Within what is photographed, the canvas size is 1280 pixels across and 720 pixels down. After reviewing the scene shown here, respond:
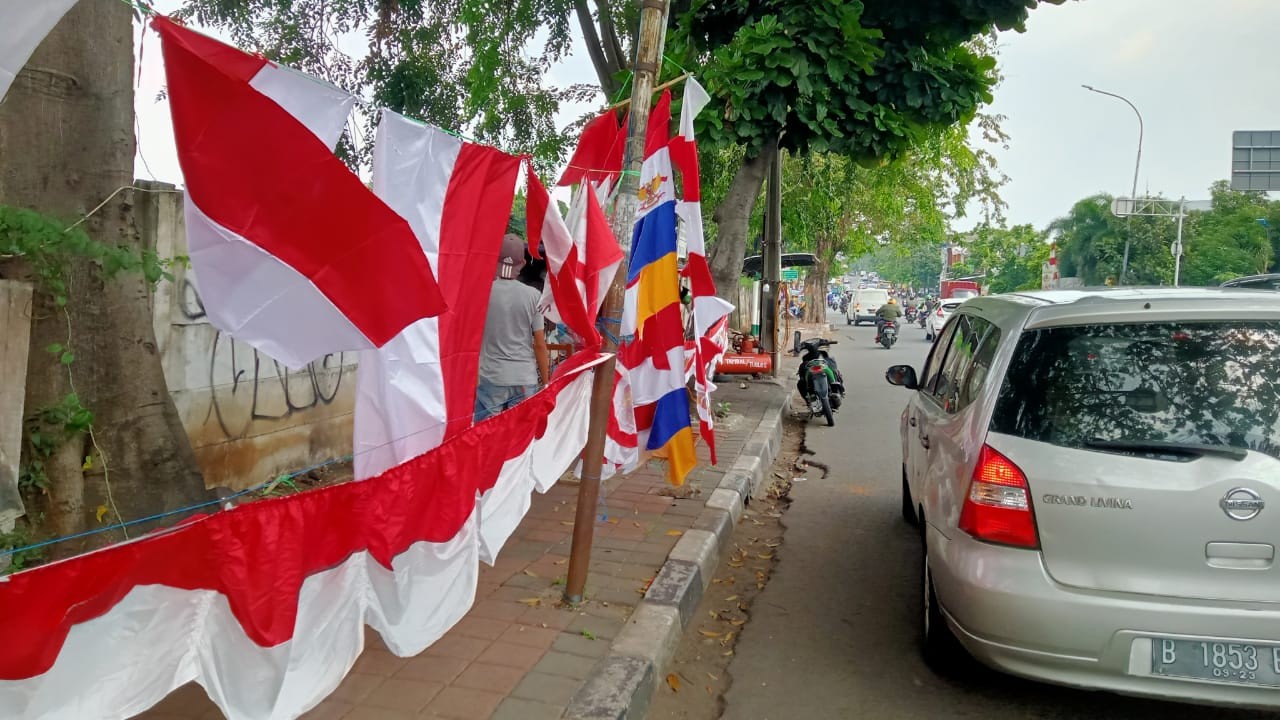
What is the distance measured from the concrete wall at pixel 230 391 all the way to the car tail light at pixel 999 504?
359cm

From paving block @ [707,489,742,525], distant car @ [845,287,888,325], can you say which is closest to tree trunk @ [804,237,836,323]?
distant car @ [845,287,888,325]

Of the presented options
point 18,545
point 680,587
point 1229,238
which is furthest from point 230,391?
point 1229,238

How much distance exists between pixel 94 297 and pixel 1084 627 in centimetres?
418

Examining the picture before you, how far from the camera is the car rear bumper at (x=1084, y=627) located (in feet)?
9.04

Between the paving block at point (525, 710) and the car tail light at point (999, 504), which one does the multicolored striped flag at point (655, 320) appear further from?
the car tail light at point (999, 504)

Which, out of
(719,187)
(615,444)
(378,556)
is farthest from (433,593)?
(719,187)

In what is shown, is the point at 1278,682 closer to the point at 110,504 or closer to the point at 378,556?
→ the point at 378,556

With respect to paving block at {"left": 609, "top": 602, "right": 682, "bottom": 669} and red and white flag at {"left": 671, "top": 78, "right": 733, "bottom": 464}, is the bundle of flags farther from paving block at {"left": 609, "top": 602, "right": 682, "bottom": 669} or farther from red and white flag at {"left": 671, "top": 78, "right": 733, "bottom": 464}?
paving block at {"left": 609, "top": 602, "right": 682, "bottom": 669}

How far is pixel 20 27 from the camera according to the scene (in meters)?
1.85

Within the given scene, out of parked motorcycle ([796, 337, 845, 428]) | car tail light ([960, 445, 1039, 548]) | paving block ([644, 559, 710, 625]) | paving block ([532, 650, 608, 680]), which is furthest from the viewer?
parked motorcycle ([796, 337, 845, 428])

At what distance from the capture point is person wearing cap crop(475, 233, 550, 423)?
210 inches

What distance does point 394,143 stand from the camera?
10.4 ft

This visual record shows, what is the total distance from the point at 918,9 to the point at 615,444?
6.58m

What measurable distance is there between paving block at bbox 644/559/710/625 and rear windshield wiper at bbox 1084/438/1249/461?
6.87ft
